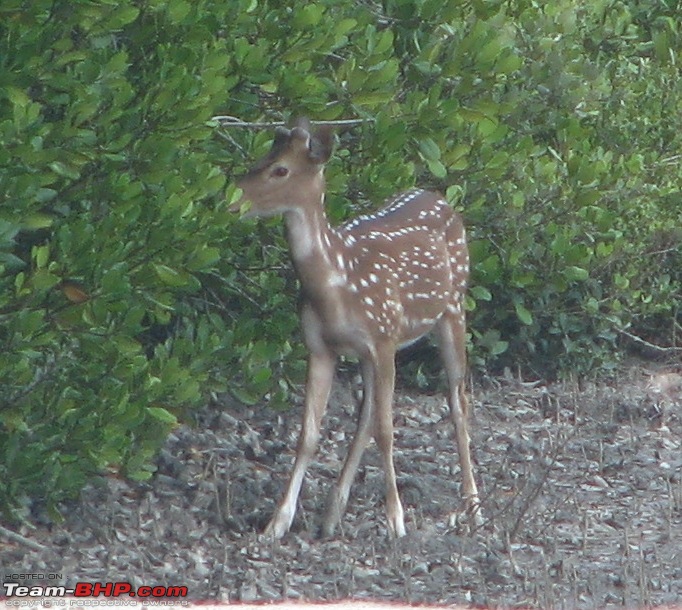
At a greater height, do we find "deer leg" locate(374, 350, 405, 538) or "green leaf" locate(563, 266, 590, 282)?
"deer leg" locate(374, 350, 405, 538)

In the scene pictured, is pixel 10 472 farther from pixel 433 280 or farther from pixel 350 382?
pixel 350 382

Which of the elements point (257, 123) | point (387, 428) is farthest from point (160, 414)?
point (257, 123)

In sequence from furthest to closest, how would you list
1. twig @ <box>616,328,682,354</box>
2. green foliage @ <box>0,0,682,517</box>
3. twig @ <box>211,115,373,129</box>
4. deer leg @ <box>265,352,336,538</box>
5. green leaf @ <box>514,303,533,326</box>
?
twig @ <box>616,328,682,354</box> < green leaf @ <box>514,303,533,326</box> < twig @ <box>211,115,373,129</box> < deer leg @ <box>265,352,336,538</box> < green foliage @ <box>0,0,682,517</box>

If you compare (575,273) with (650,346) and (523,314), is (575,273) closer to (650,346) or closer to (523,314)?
(523,314)

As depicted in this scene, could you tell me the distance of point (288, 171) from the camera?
6.70 metres

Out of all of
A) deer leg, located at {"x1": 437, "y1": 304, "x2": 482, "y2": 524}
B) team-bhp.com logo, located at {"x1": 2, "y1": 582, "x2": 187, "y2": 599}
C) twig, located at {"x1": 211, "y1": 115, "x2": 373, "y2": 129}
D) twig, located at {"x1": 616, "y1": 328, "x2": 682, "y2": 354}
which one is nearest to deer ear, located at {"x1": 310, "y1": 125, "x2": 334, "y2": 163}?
twig, located at {"x1": 211, "y1": 115, "x2": 373, "y2": 129}

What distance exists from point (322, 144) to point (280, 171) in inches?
8.7

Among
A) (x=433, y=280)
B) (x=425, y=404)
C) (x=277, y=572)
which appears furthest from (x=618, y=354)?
(x=277, y=572)

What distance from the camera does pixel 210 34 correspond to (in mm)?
6473

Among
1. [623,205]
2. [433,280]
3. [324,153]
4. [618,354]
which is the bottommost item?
[618,354]

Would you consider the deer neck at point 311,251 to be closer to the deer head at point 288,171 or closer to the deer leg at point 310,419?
the deer head at point 288,171

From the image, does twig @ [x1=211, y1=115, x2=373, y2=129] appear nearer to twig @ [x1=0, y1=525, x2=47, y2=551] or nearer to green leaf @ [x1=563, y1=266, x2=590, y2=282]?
twig @ [x1=0, y1=525, x2=47, y2=551]

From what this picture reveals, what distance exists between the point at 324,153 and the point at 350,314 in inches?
28.0

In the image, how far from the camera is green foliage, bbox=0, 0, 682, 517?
597 cm
